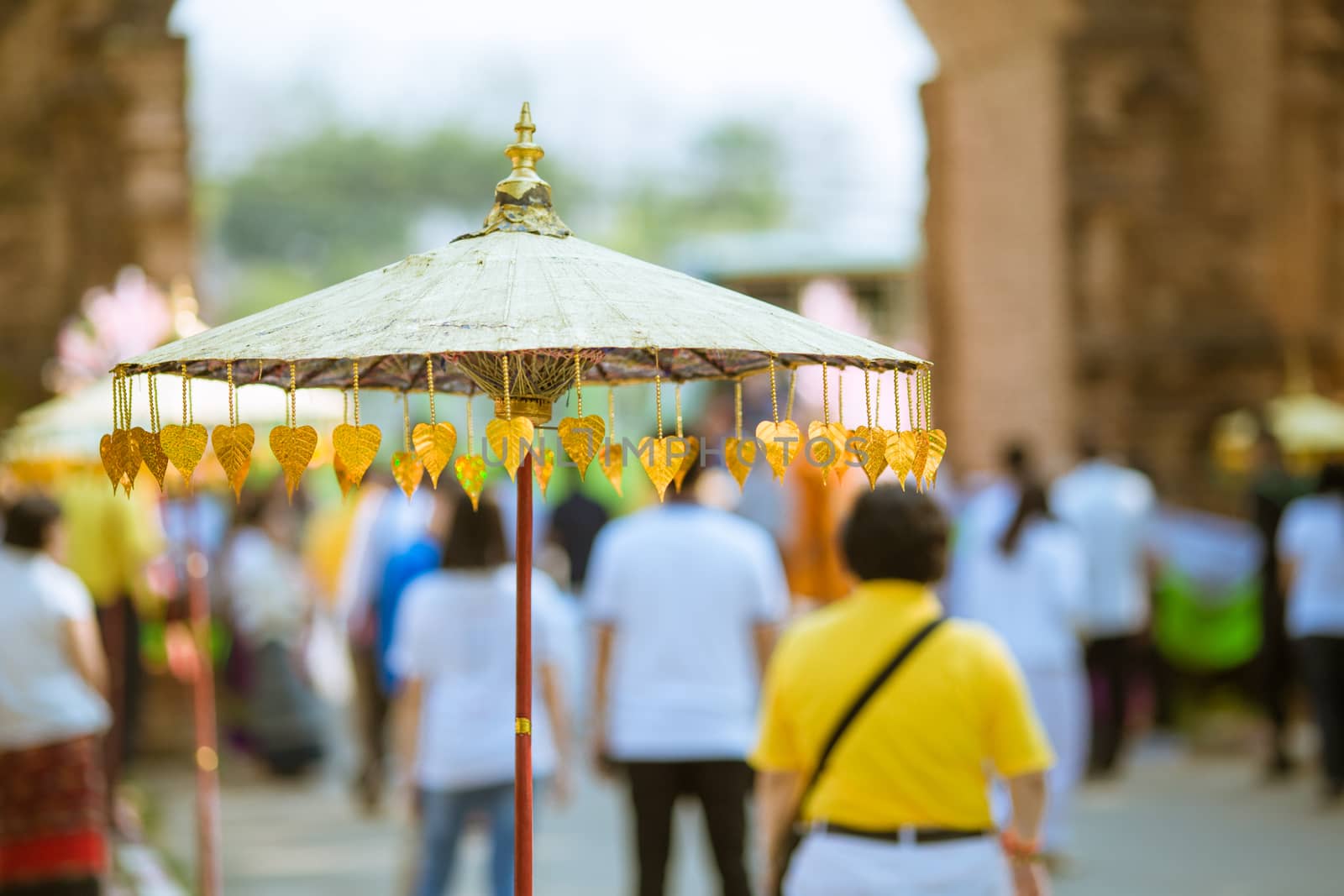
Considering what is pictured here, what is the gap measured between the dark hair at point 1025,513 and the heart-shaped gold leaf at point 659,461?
14.5ft

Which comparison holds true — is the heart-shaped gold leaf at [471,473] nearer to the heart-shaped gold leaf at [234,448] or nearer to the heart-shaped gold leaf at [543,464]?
the heart-shaped gold leaf at [543,464]

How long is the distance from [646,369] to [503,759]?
1.78m

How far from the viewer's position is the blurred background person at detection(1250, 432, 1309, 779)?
9.12 metres

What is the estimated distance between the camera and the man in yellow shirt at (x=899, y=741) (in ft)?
11.0

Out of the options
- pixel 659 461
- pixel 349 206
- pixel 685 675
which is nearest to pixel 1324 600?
pixel 685 675

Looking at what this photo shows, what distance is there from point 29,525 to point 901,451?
12.6 ft

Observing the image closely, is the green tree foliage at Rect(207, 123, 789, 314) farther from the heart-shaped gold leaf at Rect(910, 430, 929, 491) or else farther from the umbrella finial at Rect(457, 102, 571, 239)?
the heart-shaped gold leaf at Rect(910, 430, 929, 491)

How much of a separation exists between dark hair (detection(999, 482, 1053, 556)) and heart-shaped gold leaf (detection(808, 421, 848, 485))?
429 cm

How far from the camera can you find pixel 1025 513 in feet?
22.3

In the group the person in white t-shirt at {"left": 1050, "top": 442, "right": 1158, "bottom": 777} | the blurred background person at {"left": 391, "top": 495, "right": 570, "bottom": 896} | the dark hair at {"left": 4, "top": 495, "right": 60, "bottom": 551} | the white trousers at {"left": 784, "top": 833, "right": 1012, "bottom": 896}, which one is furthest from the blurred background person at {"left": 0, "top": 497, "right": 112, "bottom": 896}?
the person in white t-shirt at {"left": 1050, "top": 442, "right": 1158, "bottom": 777}

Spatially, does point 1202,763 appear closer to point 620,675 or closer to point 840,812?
point 620,675

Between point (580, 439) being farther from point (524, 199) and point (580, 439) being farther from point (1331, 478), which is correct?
point (1331, 478)

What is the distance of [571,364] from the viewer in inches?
123

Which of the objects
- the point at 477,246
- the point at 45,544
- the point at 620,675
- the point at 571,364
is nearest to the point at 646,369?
the point at 571,364
